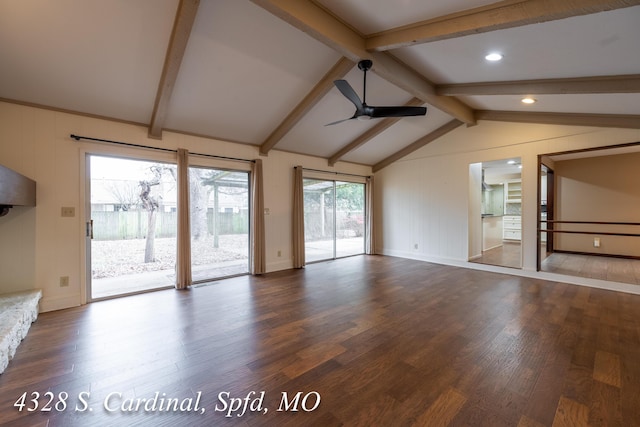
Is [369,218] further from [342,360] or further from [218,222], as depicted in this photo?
[342,360]

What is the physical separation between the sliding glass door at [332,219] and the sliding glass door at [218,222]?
5.23ft

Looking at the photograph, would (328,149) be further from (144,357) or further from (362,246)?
(144,357)

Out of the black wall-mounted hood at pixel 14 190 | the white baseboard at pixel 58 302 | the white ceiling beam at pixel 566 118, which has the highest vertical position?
the white ceiling beam at pixel 566 118

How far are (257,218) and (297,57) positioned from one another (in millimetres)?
2871

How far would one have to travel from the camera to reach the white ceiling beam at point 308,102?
11.5 feet

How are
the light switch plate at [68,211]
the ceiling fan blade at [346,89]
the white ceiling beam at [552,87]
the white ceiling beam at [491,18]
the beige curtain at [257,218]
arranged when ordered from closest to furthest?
1. the white ceiling beam at [491,18]
2. the ceiling fan blade at [346,89]
3. the white ceiling beam at [552,87]
4. the light switch plate at [68,211]
5. the beige curtain at [257,218]

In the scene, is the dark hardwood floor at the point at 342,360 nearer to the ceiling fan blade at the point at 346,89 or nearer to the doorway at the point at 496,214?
the doorway at the point at 496,214

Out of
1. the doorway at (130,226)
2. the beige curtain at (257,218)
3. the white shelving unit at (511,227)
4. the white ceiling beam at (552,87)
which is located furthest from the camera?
the white shelving unit at (511,227)

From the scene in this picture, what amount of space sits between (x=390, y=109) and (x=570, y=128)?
355 centimetres

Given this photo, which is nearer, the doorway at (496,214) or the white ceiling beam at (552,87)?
the white ceiling beam at (552,87)

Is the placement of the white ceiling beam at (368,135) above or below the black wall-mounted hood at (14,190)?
above

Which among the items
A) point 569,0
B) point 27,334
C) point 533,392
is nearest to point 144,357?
point 27,334

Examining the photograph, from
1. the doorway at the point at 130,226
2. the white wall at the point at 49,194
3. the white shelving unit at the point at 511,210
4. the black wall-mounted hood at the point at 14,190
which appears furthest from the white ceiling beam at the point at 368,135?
the white shelving unit at the point at 511,210

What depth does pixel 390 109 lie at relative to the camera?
3270 millimetres
